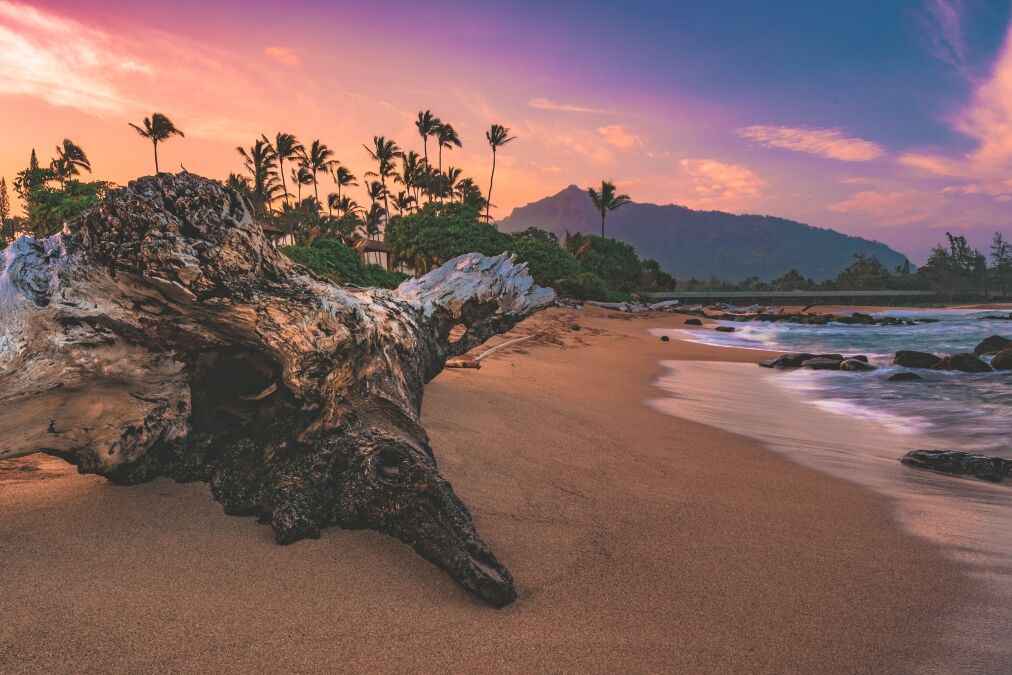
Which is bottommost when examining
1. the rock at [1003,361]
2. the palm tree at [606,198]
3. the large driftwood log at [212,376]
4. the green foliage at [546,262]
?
the rock at [1003,361]

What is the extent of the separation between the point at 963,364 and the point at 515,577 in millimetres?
14419

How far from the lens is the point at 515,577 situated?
→ 2.46m

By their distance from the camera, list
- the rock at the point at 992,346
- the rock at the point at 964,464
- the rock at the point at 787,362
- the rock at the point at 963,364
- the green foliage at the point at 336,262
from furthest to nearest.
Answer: the green foliage at the point at 336,262 → the rock at the point at 992,346 → the rock at the point at 787,362 → the rock at the point at 963,364 → the rock at the point at 964,464

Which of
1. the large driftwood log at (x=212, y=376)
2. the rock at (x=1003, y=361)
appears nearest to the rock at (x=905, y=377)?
the rock at (x=1003, y=361)

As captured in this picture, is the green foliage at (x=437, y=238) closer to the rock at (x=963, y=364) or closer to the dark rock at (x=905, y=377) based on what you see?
the rock at (x=963, y=364)

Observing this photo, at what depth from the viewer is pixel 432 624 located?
207cm

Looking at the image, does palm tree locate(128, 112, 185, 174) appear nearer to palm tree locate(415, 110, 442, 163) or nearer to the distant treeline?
palm tree locate(415, 110, 442, 163)

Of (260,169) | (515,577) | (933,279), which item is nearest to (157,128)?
(260,169)

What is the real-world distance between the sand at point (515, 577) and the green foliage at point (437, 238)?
3337 centimetres

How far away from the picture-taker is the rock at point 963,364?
39.9ft

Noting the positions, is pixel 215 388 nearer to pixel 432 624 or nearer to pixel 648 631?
pixel 432 624

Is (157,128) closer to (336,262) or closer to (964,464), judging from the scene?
(336,262)

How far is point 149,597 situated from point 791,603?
2.68 m

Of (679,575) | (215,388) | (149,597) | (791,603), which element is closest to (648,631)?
(679,575)
